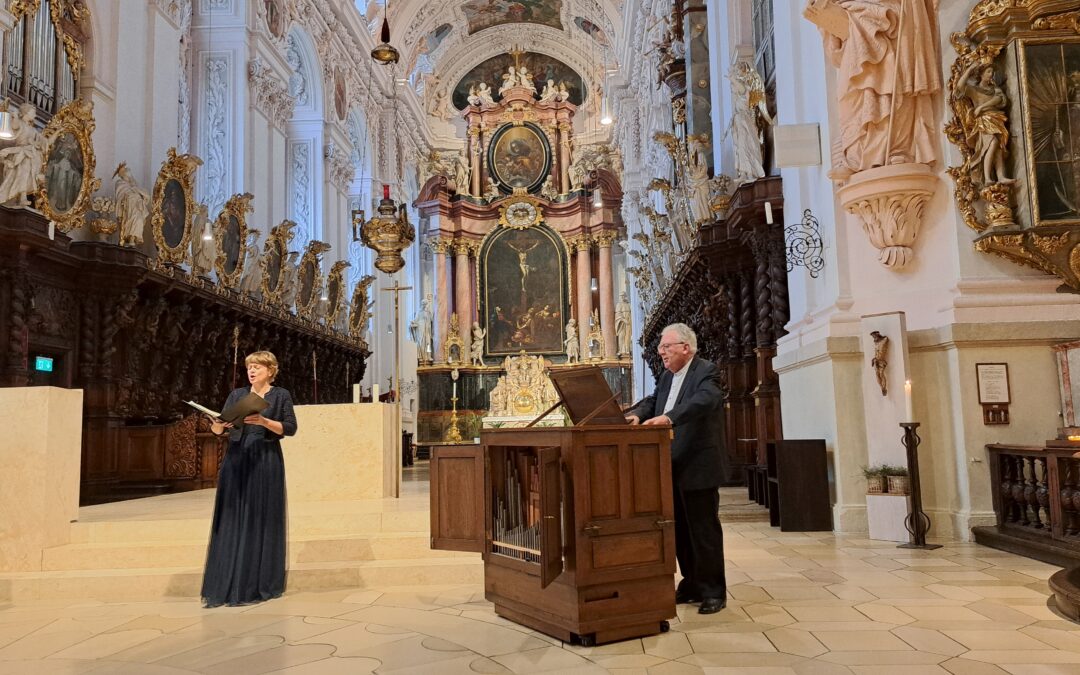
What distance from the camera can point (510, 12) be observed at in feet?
91.5

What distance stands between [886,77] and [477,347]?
21.0 m

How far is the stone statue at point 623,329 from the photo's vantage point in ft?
85.1

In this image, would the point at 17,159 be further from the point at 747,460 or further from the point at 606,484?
the point at 747,460

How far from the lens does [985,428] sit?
6.05m

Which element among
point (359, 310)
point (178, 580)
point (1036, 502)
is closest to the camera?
point (178, 580)

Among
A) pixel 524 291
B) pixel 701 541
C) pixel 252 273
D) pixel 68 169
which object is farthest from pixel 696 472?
pixel 524 291

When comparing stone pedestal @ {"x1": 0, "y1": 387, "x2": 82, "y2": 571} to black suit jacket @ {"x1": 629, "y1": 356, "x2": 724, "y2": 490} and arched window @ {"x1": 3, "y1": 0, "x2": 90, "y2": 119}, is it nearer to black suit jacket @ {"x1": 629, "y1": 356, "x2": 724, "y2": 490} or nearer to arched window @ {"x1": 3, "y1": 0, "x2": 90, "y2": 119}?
black suit jacket @ {"x1": 629, "y1": 356, "x2": 724, "y2": 490}

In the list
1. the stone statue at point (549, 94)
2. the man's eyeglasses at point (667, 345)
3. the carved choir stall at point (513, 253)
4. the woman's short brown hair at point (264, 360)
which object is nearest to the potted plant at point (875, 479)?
the man's eyeglasses at point (667, 345)

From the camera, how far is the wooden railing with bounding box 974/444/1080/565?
196 inches

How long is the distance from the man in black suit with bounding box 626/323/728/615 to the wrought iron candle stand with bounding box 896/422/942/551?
2.25 metres

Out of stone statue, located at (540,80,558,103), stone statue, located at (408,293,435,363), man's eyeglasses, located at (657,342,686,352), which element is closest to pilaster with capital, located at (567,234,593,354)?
stone statue, located at (408,293,435,363)

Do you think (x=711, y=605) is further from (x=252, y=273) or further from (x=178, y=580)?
(x=252, y=273)

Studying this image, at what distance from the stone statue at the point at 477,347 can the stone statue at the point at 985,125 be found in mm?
21141

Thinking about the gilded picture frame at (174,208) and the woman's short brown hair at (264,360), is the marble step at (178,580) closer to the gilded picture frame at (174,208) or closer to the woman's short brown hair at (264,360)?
the woman's short brown hair at (264,360)
